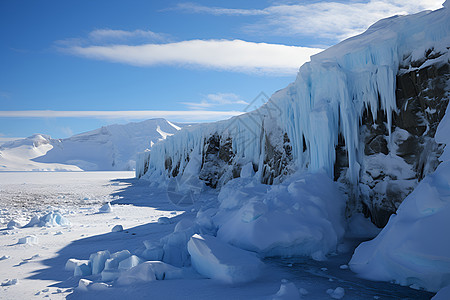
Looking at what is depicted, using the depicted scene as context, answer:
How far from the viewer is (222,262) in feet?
15.2

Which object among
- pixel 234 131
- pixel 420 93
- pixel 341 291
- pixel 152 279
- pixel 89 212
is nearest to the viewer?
pixel 341 291

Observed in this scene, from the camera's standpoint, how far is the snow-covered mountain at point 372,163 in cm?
470

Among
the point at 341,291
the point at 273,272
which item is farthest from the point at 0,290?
the point at 341,291

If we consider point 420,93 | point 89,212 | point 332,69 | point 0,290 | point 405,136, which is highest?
point 332,69

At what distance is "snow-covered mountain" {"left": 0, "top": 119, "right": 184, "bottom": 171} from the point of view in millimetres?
83613

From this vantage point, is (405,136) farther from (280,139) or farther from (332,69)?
(280,139)

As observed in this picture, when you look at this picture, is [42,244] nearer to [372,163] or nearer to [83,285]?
[83,285]

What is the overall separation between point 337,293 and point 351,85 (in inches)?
245

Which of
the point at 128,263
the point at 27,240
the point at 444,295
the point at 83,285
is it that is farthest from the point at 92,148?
the point at 444,295

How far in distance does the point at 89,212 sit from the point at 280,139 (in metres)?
8.83

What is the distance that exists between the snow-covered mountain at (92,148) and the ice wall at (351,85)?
7218 cm

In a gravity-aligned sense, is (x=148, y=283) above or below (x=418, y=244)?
below

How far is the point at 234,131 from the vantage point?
1848cm

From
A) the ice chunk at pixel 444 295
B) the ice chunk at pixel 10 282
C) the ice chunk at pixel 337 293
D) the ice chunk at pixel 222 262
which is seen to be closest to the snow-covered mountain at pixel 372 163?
the ice chunk at pixel 444 295
